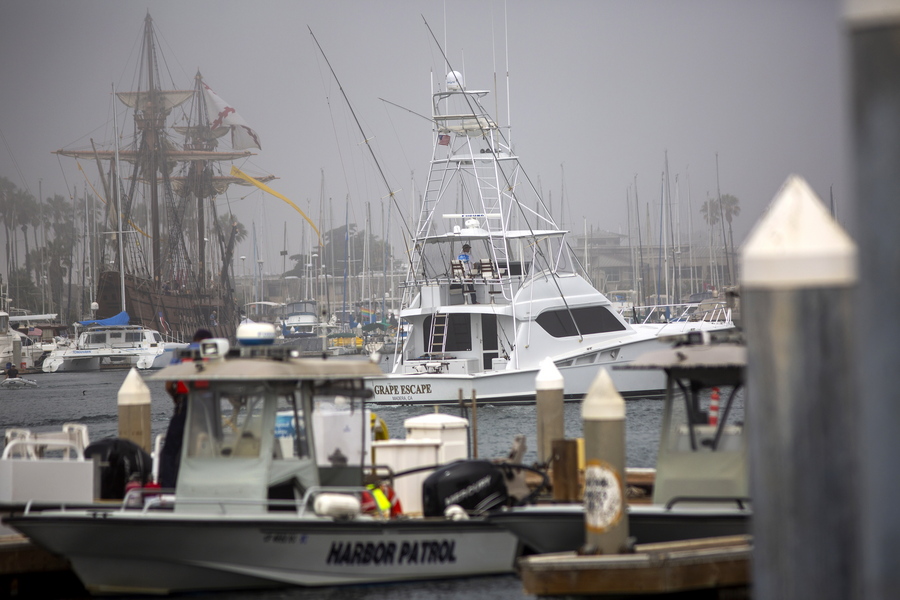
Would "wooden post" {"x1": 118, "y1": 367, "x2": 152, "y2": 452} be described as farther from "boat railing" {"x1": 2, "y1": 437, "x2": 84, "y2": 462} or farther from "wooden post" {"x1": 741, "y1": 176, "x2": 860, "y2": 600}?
"wooden post" {"x1": 741, "y1": 176, "x2": 860, "y2": 600}

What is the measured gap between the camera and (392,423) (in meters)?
27.3

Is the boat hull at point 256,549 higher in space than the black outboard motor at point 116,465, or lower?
lower

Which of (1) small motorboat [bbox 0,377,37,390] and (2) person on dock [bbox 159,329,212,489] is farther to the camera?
(1) small motorboat [bbox 0,377,37,390]

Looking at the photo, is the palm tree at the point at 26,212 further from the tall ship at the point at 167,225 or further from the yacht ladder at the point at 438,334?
the yacht ladder at the point at 438,334

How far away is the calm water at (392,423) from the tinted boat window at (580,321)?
2180 millimetres

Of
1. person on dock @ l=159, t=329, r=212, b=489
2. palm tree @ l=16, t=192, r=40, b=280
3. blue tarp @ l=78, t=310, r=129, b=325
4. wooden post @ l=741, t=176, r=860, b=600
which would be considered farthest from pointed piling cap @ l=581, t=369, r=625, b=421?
palm tree @ l=16, t=192, r=40, b=280

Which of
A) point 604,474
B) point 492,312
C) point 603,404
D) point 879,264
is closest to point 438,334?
point 492,312

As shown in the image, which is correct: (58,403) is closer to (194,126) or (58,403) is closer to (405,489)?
(405,489)

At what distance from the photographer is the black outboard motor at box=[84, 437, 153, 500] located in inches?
472

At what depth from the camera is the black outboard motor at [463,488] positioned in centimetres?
1160

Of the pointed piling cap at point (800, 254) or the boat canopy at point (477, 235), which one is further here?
the boat canopy at point (477, 235)

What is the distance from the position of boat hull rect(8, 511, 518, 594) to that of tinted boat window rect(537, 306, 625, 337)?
1804 centimetres

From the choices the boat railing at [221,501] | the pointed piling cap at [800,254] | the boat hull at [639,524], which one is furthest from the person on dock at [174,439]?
the pointed piling cap at [800,254]

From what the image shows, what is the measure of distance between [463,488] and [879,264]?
8277 millimetres
